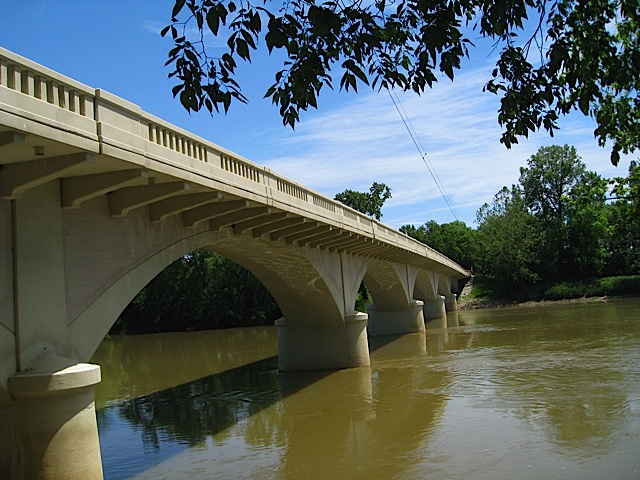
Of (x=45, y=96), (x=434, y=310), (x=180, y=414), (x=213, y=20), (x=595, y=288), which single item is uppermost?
(x=45, y=96)

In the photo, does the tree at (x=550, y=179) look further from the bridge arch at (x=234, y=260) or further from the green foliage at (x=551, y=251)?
the bridge arch at (x=234, y=260)

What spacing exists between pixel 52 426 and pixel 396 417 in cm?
791

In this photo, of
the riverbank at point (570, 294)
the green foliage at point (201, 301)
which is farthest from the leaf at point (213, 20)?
the riverbank at point (570, 294)

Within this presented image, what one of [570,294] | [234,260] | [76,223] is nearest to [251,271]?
[234,260]

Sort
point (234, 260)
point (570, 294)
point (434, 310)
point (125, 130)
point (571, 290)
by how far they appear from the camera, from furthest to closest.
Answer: point (571, 290), point (570, 294), point (434, 310), point (234, 260), point (125, 130)

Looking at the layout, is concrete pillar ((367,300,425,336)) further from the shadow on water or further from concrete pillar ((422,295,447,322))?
the shadow on water

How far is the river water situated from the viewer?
400 inches

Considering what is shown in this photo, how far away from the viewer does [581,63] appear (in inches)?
213

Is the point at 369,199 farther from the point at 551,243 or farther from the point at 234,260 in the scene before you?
the point at 234,260

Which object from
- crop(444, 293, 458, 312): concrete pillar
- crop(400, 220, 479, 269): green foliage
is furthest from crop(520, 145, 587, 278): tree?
crop(444, 293, 458, 312): concrete pillar

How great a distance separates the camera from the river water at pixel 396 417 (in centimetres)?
1015

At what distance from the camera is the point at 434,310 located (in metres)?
48.4

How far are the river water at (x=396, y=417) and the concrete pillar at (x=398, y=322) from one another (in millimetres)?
9996

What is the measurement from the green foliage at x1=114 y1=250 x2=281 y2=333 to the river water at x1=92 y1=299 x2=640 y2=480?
2909cm
